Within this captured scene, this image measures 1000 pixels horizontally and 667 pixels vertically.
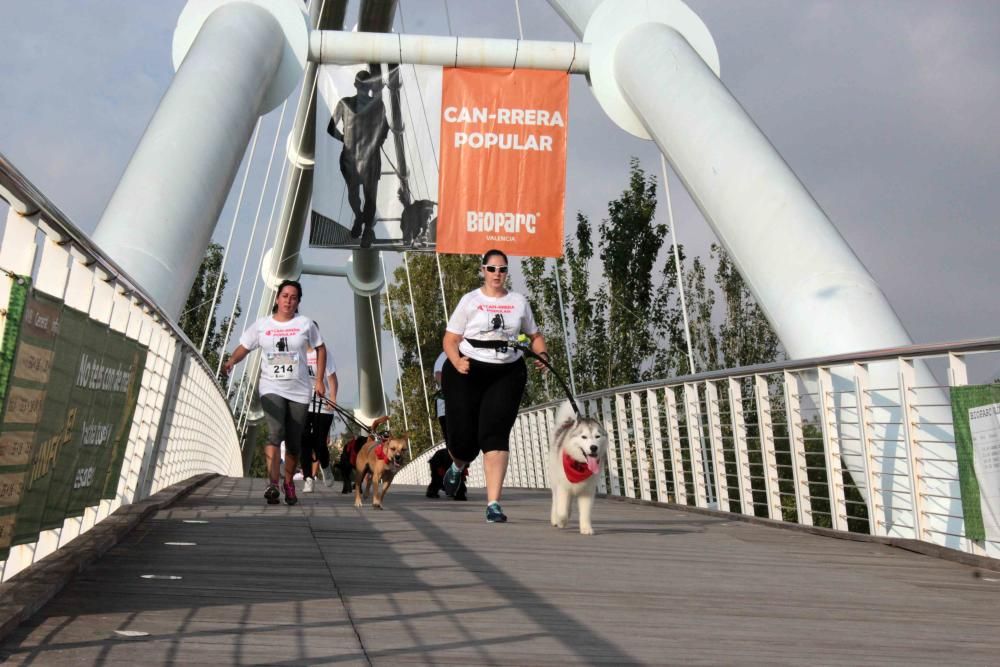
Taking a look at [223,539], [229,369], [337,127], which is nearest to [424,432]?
[337,127]

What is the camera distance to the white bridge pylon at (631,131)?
12484 mm

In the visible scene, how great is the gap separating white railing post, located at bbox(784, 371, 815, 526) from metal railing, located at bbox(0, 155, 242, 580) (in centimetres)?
408

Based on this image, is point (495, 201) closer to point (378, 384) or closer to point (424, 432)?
point (378, 384)

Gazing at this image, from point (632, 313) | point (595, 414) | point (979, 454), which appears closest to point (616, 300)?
point (632, 313)

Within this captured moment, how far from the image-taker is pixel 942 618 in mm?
4914

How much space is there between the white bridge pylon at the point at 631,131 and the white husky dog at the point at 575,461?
418 centimetres

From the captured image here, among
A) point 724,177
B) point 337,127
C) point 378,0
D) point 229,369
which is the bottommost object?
point 229,369

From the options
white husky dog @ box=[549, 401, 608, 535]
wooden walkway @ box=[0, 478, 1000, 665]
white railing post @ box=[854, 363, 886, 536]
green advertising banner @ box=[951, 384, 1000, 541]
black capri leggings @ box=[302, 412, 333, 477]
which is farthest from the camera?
black capri leggings @ box=[302, 412, 333, 477]

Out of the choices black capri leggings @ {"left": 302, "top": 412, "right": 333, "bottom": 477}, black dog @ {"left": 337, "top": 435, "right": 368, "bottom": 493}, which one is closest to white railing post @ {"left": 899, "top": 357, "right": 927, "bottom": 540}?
black dog @ {"left": 337, "top": 435, "right": 368, "bottom": 493}

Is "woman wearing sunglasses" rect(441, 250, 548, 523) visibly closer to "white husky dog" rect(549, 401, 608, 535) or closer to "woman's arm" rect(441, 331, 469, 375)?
"woman's arm" rect(441, 331, 469, 375)

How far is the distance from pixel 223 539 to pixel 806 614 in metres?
2.98

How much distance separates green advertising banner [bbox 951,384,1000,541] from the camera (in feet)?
20.6

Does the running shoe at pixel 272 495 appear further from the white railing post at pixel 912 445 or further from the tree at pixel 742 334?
the tree at pixel 742 334

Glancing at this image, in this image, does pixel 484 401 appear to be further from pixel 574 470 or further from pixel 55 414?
pixel 55 414
